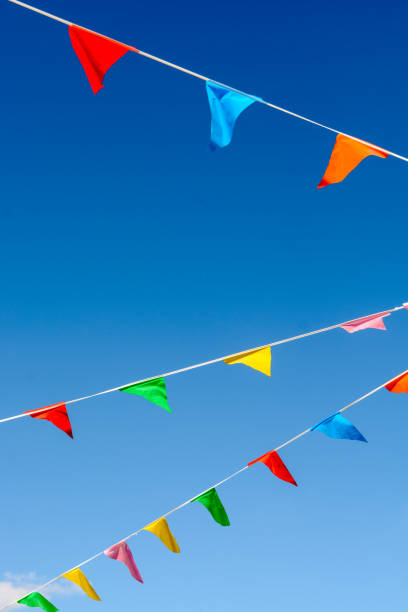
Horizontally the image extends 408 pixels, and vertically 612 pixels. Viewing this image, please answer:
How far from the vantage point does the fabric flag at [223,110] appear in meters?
4.02

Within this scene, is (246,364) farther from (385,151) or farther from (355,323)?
(385,151)

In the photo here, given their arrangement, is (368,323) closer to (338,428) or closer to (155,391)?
(338,428)

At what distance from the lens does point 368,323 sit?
531cm

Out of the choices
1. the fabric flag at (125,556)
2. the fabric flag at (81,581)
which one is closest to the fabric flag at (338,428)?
the fabric flag at (125,556)

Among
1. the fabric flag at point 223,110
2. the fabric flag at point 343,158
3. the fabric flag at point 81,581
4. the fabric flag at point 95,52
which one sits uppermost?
the fabric flag at point 95,52

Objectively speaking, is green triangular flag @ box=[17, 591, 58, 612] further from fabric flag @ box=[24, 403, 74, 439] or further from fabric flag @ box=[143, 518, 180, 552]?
fabric flag @ box=[24, 403, 74, 439]

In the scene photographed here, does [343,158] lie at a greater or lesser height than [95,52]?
lesser

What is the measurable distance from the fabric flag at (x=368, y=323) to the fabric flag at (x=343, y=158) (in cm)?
129

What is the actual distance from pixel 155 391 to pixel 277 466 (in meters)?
1.59

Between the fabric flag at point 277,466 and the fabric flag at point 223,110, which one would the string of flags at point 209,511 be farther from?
the fabric flag at point 223,110

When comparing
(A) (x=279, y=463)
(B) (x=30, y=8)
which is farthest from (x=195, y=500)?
(B) (x=30, y=8)

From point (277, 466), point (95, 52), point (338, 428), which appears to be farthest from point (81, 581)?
point (95, 52)

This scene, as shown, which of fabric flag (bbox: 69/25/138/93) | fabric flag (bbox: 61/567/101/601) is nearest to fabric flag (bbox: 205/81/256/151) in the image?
fabric flag (bbox: 69/25/138/93)

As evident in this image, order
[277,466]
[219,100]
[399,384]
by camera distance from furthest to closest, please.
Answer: [277,466]
[399,384]
[219,100]
